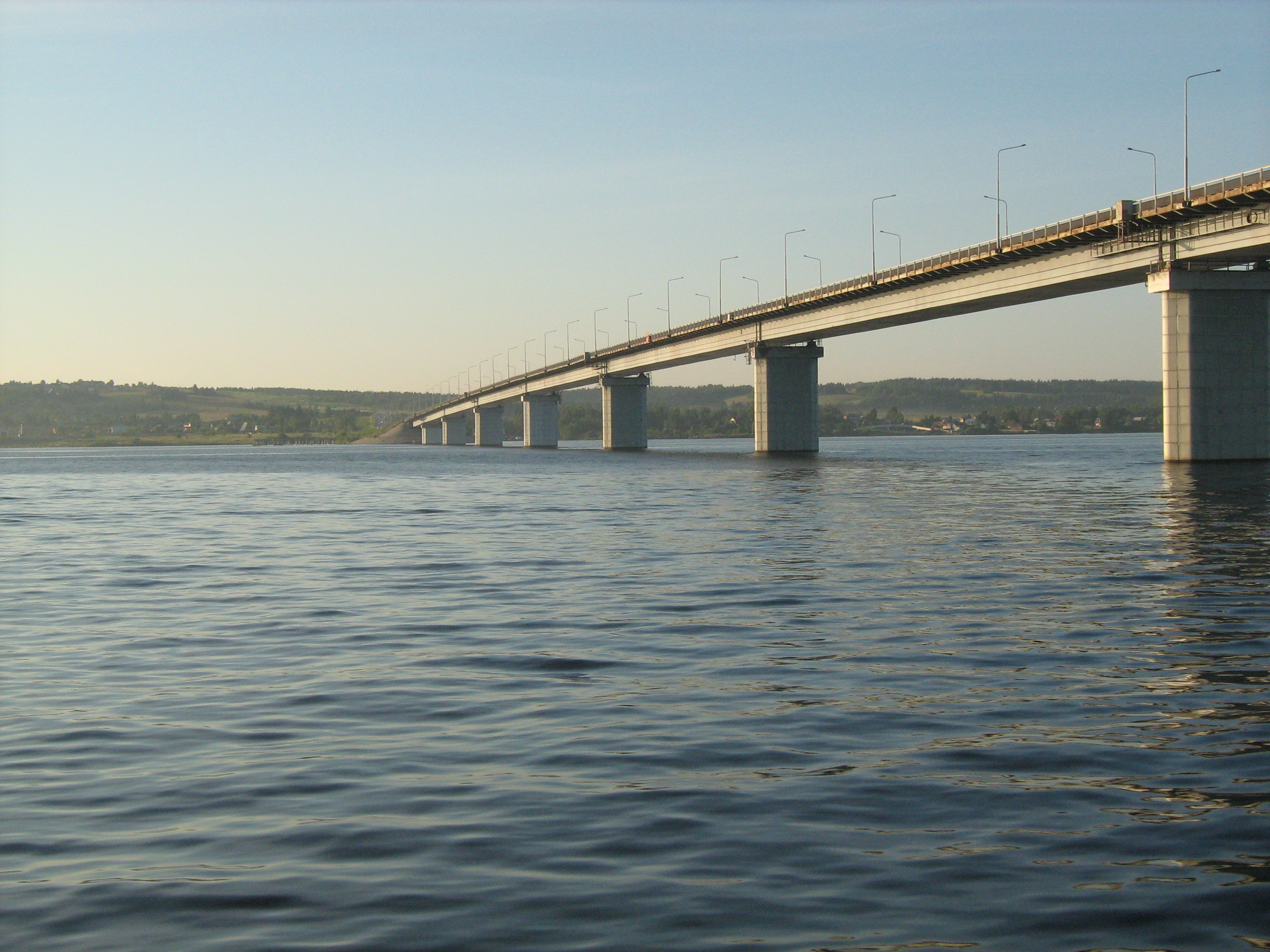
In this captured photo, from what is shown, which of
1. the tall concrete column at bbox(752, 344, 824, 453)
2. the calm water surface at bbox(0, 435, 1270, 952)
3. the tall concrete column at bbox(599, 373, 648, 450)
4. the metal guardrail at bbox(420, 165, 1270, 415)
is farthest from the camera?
the tall concrete column at bbox(599, 373, 648, 450)

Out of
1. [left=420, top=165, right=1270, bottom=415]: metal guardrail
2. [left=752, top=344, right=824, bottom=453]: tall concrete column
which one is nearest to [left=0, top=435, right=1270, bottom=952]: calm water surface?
[left=420, top=165, right=1270, bottom=415]: metal guardrail

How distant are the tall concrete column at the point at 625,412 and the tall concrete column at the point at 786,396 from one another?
41735mm

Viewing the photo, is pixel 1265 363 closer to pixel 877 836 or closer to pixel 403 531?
pixel 403 531

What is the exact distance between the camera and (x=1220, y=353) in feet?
216

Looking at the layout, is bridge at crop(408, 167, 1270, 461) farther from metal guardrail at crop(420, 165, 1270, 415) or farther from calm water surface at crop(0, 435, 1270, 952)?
calm water surface at crop(0, 435, 1270, 952)

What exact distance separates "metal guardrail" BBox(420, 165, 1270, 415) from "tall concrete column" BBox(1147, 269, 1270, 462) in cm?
368

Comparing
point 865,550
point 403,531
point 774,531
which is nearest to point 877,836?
point 865,550

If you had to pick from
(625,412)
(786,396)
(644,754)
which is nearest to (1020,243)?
(786,396)

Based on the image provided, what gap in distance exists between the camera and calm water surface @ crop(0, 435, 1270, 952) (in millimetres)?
6977

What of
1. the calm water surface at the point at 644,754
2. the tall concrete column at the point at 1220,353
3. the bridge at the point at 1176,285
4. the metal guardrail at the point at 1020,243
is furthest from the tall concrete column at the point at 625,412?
the calm water surface at the point at 644,754

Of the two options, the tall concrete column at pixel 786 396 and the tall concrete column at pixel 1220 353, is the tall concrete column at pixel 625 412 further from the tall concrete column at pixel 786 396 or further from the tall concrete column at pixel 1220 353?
the tall concrete column at pixel 1220 353

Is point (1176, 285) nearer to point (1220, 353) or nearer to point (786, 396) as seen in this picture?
point (1220, 353)

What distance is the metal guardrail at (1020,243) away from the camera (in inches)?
2365

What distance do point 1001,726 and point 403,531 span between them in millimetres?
26941
